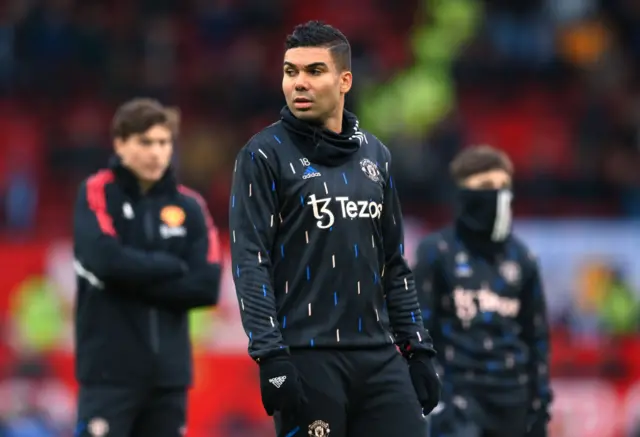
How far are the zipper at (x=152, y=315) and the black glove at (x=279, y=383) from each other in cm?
211

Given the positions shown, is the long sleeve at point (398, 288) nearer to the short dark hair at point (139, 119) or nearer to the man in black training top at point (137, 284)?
the man in black training top at point (137, 284)

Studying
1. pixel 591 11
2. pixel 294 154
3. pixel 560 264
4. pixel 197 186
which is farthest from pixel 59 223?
pixel 294 154

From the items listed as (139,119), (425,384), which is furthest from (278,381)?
(139,119)

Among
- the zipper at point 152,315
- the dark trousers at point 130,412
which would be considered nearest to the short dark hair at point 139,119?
the zipper at point 152,315

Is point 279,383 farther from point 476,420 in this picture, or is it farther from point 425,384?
point 476,420

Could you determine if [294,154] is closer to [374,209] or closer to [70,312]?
[374,209]

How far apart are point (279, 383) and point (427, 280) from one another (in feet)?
8.68

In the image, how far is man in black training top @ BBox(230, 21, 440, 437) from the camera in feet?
16.5

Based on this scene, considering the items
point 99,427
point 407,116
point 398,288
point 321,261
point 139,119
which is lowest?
point 99,427

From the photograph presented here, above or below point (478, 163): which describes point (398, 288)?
below

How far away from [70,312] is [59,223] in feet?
10.5

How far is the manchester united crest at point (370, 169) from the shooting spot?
17.4 feet

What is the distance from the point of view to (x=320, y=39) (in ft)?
17.1

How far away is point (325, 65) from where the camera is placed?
17.0ft
